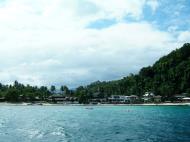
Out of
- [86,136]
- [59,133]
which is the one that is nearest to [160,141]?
[86,136]


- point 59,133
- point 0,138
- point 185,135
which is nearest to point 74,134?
point 59,133

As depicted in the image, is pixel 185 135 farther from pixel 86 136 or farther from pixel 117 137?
pixel 86 136

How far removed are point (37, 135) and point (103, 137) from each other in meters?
9.51

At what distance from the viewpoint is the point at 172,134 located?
6306 centimetres

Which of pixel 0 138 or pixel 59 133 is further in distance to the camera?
pixel 59 133

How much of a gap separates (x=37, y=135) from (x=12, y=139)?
5.93 metres

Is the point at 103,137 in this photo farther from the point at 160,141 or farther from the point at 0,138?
the point at 0,138

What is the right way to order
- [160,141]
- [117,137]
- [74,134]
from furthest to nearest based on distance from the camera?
1. [74,134]
2. [117,137]
3. [160,141]

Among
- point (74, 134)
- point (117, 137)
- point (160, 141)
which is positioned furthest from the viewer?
point (74, 134)

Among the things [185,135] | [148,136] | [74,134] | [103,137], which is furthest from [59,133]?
[185,135]

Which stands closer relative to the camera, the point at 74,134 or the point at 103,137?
the point at 103,137

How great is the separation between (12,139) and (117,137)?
45.0ft

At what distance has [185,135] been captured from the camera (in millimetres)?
60875

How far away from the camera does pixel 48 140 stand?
189 feet
